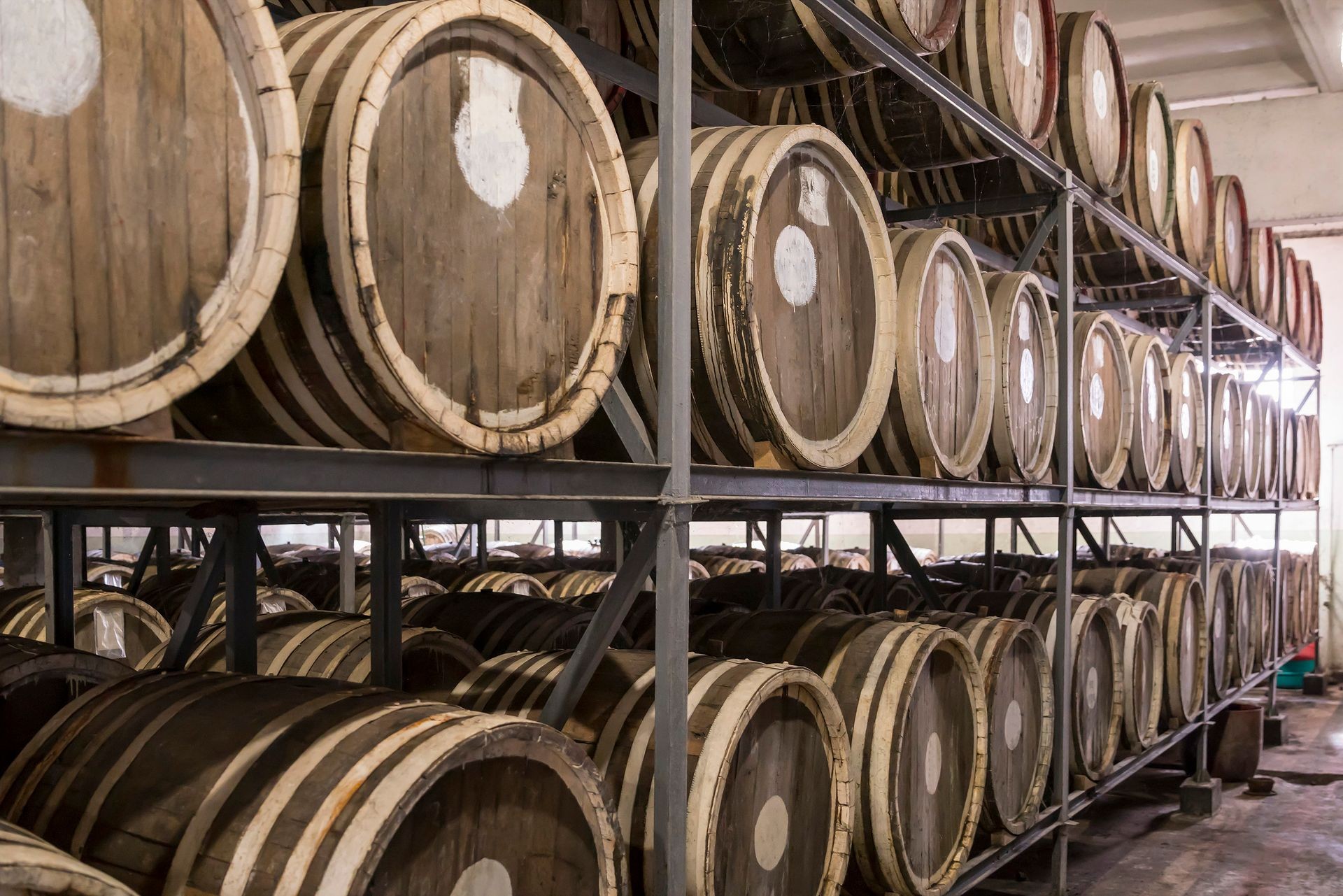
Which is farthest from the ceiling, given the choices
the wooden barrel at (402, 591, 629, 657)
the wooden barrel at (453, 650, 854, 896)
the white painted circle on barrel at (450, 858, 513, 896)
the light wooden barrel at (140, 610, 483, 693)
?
the white painted circle on barrel at (450, 858, 513, 896)

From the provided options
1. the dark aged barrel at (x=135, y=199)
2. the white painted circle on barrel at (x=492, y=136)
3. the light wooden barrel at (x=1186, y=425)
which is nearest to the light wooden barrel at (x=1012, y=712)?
the white painted circle on barrel at (x=492, y=136)

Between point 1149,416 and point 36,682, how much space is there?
5.87m

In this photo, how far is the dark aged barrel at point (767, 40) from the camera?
3541mm

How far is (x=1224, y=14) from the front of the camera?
441 inches

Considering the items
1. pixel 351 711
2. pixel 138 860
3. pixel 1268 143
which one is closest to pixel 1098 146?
pixel 351 711

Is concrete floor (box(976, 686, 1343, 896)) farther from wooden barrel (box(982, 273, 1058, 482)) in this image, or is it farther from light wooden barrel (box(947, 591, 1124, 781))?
wooden barrel (box(982, 273, 1058, 482))

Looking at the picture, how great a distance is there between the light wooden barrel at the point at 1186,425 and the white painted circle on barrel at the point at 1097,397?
1.11 metres

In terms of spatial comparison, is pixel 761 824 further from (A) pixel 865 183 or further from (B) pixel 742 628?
(A) pixel 865 183

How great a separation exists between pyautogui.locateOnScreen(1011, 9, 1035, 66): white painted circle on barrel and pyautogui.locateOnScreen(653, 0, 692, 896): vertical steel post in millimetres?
2890

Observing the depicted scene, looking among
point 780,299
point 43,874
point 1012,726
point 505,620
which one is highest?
point 780,299

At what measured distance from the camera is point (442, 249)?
207cm

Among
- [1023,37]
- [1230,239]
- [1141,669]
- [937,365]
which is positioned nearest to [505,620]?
[937,365]

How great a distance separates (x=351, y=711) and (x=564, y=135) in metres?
1.16

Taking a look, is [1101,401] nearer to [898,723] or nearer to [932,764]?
[932,764]
